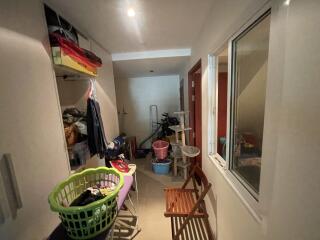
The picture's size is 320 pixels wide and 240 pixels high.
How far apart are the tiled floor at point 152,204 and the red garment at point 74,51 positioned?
189 centimetres

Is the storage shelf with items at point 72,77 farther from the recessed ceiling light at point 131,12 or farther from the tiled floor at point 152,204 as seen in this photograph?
the tiled floor at point 152,204

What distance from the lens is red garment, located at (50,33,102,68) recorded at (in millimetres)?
1111

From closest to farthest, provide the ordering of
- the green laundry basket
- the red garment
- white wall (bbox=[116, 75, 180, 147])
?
the green laundry basket, the red garment, white wall (bbox=[116, 75, 180, 147])

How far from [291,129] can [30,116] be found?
130cm

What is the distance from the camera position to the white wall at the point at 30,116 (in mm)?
773

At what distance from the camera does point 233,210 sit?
0.99 metres

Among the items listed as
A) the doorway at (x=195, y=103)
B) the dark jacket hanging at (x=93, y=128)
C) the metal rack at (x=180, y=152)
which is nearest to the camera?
the dark jacket hanging at (x=93, y=128)

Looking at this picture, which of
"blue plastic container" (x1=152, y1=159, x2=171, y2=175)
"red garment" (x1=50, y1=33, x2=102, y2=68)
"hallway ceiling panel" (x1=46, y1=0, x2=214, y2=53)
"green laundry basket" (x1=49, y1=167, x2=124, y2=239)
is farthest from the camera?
"blue plastic container" (x1=152, y1=159, x2=171, y2=175)

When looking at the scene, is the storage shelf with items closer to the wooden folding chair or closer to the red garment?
the red garment

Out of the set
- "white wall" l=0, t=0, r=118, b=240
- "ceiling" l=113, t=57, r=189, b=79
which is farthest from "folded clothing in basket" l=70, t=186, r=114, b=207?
"ceiling" l=113, t=57, r=189, b=79

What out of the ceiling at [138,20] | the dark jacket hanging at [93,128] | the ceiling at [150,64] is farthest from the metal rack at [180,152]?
the dark jacket hanging at [93,128]

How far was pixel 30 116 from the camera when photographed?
0.90 m

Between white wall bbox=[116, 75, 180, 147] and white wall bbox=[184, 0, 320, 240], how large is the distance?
3504 millimetres

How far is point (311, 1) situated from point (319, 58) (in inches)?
6.9
